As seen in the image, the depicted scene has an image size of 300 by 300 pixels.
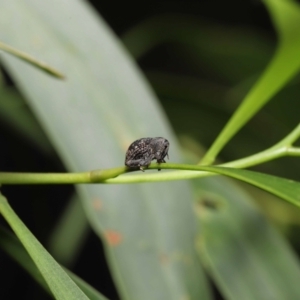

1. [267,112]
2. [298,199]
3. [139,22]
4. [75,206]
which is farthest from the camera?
[139,22]

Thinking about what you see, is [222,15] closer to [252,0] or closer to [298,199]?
[252,0]

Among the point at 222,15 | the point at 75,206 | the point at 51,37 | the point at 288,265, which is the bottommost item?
the point at 288,265

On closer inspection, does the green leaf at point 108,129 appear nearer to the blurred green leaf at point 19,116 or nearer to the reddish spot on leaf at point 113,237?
the reddish spot on leaf at point 113,237

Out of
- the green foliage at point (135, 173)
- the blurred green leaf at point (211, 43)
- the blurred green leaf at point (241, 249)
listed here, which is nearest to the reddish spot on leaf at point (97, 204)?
the green foliage at point (135, 173)

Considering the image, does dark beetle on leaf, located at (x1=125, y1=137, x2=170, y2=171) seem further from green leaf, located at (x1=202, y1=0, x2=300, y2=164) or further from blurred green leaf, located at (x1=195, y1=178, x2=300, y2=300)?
blurred green leaf, located at (x1=195, y1=178, x2=300, y2=300)

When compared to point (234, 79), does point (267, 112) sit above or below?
below

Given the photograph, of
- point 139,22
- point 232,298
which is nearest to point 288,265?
→ point 232,298

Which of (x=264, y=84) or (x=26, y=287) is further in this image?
(x=26, y=287)

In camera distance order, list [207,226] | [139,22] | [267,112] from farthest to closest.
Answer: [139,22]
[267,112]
[207,226]
